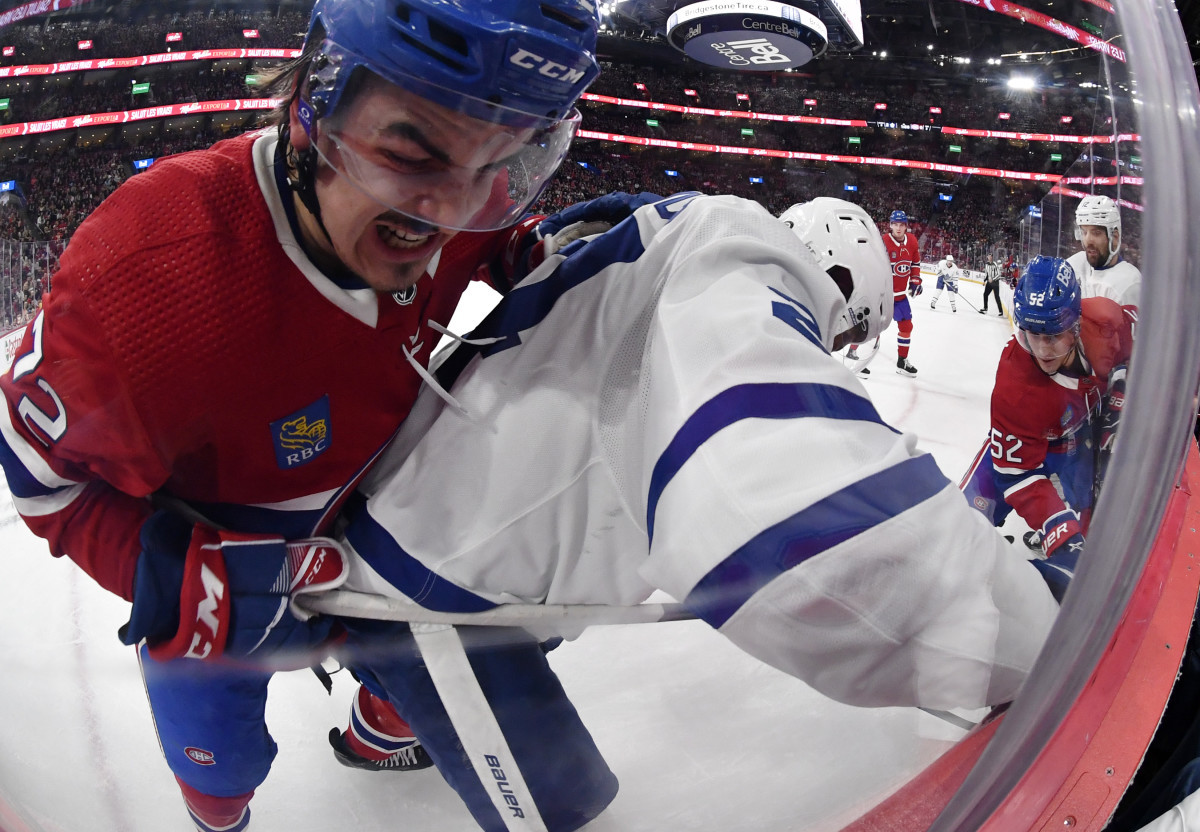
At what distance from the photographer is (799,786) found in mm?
695

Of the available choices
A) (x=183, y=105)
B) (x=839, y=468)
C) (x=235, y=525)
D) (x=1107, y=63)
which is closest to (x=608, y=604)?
(x=839, y=468)

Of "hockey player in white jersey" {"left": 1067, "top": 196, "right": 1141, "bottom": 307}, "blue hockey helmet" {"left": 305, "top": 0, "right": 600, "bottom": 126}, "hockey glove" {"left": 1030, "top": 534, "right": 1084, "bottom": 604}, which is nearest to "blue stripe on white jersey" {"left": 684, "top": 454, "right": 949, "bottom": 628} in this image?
"hockey glove" {"left": 1030, "top": 534, "right": 1084, "bottom": 604}

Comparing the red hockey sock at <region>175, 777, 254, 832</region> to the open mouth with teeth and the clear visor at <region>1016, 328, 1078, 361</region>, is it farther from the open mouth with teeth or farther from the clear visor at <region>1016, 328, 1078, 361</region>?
the clear visor at <region>1016, 328, 1078, 361</region>

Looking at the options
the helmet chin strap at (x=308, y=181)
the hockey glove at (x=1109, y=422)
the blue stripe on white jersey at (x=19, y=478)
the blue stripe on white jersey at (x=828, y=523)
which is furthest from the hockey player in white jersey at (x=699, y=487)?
the blue stripe on white jersey at (x=19, y=478)

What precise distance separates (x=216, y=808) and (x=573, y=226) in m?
0.83

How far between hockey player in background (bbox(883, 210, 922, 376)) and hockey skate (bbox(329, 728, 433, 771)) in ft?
2.45

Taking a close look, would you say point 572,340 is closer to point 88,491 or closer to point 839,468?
point 839,468

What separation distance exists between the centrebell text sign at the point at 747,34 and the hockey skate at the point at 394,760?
93 cm

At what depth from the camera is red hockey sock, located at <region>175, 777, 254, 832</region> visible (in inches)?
33.5

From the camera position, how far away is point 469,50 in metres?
0.65

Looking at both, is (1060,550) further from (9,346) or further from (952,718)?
(9,346)

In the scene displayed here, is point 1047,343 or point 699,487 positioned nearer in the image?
point 699,487

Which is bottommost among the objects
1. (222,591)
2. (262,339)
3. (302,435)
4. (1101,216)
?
(222,591)

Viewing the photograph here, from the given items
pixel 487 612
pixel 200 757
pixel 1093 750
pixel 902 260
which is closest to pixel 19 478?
pixel 200 757
